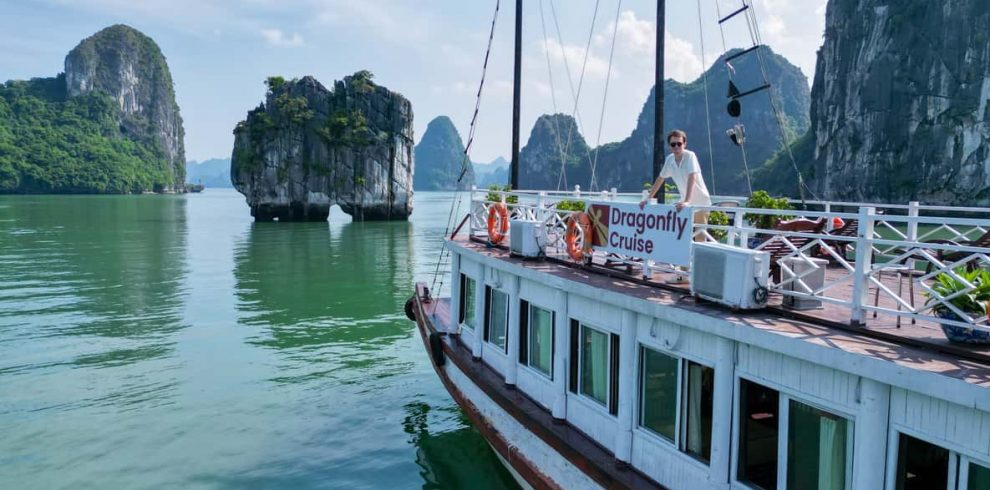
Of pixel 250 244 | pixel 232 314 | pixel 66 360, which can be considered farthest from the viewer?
pixel 250 244

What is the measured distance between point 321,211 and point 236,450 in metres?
64.0

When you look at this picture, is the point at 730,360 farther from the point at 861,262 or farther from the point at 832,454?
the point at 861,262

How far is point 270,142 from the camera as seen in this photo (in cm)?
7256

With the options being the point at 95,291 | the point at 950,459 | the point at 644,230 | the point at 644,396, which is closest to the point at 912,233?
the point at 644,230

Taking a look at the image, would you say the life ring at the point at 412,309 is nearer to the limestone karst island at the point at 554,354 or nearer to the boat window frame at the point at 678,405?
the limestone karst island at the point at 554,354

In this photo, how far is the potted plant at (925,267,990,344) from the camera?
4176 mm

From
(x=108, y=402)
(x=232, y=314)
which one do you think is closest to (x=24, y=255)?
(x=232, y=314)

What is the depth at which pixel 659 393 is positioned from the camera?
6.02 meters

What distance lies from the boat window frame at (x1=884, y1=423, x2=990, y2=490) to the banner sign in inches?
93.8

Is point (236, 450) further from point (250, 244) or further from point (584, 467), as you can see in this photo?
point (250, 244)

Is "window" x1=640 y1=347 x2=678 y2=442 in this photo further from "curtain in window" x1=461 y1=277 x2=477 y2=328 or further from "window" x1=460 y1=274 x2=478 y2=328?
"curtain in window" x1=461 y1=277 x2=477 y2=328

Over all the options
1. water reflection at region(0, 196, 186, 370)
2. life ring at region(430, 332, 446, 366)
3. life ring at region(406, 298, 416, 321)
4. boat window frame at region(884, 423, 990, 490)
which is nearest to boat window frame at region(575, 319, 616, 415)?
boat window frame at region(884, 423, 990, 490)

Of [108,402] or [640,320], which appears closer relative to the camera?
[640,320]

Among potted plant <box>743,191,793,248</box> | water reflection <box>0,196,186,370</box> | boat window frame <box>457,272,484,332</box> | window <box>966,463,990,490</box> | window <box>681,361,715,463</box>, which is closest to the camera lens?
window <box>966,463,990,490</box>
